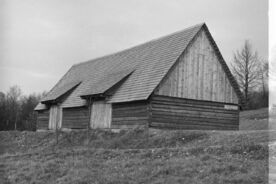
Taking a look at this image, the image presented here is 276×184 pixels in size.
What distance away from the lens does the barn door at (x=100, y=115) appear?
21.0 meters

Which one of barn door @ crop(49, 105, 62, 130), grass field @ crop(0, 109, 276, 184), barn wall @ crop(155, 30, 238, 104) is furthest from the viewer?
barn door @ crop(49, 105, 62, 130)

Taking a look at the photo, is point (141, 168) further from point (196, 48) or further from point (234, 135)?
point (196, 48)

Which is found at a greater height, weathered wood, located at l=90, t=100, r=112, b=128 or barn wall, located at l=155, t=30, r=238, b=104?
barn wall, located at l=155, t=30, r=238, b=104

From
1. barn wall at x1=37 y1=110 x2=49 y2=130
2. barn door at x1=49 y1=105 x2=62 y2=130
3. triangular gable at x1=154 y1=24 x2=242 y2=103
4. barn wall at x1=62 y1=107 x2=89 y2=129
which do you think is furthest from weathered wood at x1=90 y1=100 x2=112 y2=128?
barn wall at x1=37 y1=110 x2=49 y2=130

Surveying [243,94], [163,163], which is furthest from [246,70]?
[163,163]

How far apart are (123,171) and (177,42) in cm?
1282

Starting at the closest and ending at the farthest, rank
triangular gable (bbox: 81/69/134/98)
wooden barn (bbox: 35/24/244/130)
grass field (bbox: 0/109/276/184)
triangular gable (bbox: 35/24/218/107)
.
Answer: grass field (bbox: 0/109/276/184), wooden barn (bbox: 35/24/244/130), triangular gable (bbox: 35/24/218/107), triangular gable (bbox: 81/69/134/98)

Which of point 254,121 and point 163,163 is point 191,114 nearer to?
point 163,163

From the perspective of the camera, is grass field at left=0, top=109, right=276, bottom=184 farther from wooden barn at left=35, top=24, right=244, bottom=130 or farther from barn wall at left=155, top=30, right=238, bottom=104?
barn wall at left=155, top=30, right=238, bottom=104

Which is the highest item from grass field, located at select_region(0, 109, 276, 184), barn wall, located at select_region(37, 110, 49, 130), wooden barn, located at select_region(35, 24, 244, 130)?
wooden barn, located at select_region(35, 24, 244, 130)

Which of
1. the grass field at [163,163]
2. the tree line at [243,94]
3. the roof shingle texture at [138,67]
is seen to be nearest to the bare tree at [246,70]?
the tree line at [243,94]

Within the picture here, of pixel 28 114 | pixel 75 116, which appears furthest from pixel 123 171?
pixel 28 114

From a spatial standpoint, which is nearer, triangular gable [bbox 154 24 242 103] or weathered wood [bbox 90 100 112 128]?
triangular gable [bbox 154 24 242 103]

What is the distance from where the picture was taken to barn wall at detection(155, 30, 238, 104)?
19.2 meters
